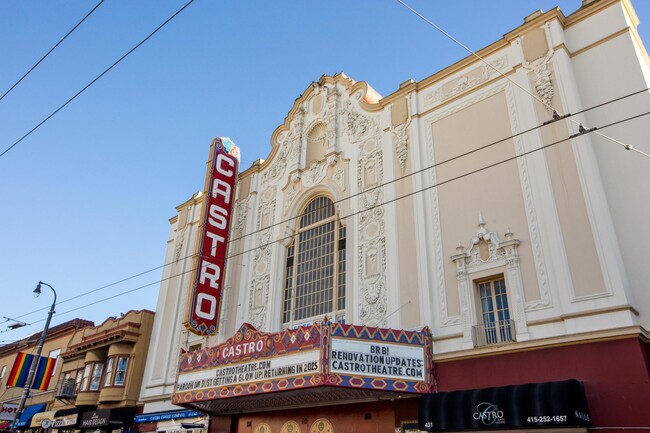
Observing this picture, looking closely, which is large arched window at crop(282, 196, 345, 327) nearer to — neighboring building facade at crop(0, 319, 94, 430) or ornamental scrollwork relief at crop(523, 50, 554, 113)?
ornamental scrollwork relief at crop(523, 50, 554, 113)

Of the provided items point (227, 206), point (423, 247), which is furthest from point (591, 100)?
point (227, 206)

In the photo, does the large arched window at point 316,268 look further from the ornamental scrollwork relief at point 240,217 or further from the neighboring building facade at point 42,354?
the neighboring building facade at point 42,354

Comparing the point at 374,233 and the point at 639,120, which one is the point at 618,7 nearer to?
the point at 639,120

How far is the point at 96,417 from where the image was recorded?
865 inches

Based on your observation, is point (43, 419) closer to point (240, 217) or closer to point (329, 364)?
point (240, 217)

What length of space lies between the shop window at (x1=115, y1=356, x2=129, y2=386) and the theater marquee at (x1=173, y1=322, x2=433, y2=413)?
10.2 metres

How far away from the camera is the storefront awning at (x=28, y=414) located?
26359mm

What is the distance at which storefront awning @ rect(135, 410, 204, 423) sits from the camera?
18.7 meters

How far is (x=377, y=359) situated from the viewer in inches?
496

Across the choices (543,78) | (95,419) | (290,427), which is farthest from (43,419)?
(543,78)

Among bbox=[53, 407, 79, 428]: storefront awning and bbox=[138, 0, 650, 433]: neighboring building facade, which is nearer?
bbox=[138, 0, 650, 433]: neighboring building facade

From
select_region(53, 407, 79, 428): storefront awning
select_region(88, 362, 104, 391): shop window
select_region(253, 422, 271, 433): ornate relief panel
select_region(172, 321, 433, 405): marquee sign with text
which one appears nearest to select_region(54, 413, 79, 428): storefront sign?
select_region(53, 407, 79, 428): storefront awning

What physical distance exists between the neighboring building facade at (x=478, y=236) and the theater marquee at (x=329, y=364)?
0.33 m

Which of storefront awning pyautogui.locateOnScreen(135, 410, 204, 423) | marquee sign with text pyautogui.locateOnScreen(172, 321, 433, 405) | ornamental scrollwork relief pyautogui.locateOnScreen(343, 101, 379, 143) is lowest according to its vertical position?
storefront awning pyautogui.locateOnScreen(135, 410, 204, 423)
